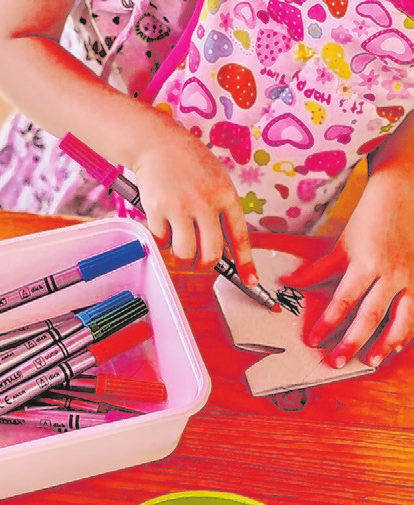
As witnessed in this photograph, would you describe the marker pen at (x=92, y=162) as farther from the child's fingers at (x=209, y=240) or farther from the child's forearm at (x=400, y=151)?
the child's forearm at (x=400, y=151)

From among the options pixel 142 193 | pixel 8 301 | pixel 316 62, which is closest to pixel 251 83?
pixel 316 62

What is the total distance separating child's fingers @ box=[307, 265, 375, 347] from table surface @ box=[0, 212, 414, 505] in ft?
0.13

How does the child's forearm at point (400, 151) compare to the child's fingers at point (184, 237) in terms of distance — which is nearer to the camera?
the child's fingers at point (184, 237)

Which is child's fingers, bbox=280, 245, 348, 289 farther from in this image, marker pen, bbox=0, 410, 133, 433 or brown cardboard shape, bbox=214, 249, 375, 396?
marker pen, bbox=0, 410, 133, 433

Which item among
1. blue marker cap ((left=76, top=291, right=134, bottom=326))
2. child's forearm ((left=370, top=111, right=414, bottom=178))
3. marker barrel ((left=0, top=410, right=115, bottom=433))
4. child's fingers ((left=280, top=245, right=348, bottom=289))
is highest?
child's forearm ((left=370, top=111, right=414, bottom=178))

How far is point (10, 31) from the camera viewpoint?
484mm

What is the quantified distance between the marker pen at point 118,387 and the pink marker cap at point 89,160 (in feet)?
0.41

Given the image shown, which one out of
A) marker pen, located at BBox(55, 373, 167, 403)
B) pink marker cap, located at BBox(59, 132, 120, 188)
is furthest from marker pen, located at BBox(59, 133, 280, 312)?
marker pen, located at BBox(55, 373, 167, 403)

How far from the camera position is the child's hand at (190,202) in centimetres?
43

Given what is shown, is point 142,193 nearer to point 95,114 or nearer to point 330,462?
point 95,114

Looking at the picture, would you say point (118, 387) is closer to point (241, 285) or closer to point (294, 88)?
point (241, 285)

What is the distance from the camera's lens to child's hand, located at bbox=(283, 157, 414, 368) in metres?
0.47

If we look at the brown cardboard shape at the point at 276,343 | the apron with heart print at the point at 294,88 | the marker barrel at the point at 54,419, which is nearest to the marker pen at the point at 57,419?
the marker barrel at the point at 54,419

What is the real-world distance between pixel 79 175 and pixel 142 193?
227mm
